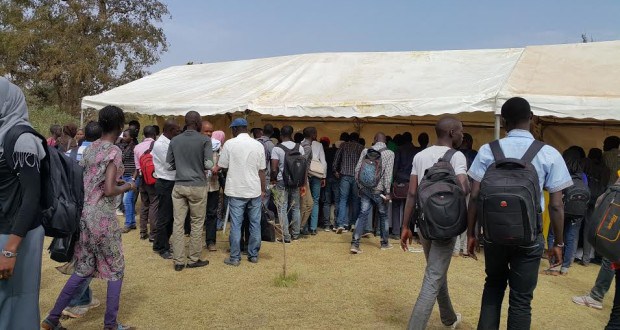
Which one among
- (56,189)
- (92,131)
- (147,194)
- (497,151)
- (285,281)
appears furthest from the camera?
(147,194)

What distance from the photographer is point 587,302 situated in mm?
4996

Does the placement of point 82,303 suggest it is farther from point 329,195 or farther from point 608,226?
point 329,195

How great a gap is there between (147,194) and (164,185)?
5.67 feet

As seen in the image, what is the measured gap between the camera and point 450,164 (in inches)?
139

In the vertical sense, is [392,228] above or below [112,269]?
below

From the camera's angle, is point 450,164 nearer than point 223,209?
Yes

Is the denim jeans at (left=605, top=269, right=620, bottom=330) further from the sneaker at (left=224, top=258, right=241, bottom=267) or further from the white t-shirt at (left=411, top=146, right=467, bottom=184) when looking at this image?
the sneaker at (left=224, top=258, right=241, bottom=267)

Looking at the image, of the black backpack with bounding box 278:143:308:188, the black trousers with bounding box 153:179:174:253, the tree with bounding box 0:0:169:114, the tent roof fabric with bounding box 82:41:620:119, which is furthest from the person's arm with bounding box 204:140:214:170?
the tree with bounding box 0:0:169:114

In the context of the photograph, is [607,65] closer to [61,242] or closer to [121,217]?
[61,242]

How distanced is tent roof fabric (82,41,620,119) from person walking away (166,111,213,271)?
2582 millimetres

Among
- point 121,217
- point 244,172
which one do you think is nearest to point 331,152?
point 244,172

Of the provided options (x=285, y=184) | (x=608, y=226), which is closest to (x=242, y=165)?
(x=285, y=184)

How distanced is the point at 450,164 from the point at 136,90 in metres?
9.22

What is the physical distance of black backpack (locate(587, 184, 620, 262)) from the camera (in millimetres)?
3107
